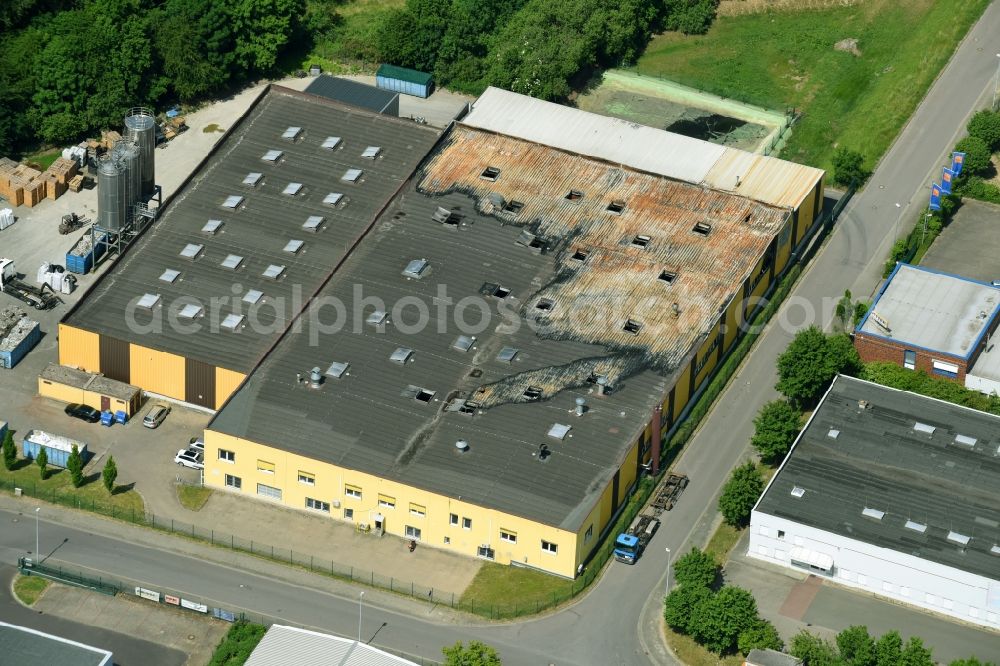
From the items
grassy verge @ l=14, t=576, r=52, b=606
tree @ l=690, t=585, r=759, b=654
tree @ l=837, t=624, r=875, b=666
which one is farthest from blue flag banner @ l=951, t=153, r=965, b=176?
grassy verge @ l=14, t=576, r=52, b=606

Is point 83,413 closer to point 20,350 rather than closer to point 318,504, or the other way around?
point 20,350

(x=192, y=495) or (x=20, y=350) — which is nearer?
(x=192, y=495)

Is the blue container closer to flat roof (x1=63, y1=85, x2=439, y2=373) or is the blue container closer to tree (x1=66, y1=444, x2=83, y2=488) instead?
flat roof (x1=63, y1=85, x2=439, y2=373)

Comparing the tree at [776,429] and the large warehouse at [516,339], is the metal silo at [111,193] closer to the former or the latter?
the large warehouse at [516,339]

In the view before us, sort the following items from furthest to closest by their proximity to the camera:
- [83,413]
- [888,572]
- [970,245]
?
[970,245] → [83,413] → [888,572]

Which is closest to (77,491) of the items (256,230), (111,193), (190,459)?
(190,459)

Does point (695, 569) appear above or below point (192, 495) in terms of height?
above

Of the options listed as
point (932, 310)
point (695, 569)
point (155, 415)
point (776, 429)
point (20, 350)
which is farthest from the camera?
point (932, 310)
